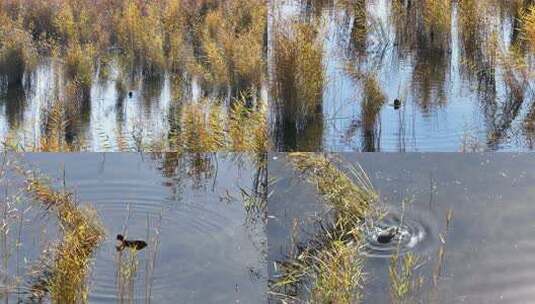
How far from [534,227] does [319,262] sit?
41.0 inches

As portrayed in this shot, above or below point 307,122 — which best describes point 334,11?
above

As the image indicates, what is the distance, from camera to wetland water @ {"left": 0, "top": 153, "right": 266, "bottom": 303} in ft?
10.8

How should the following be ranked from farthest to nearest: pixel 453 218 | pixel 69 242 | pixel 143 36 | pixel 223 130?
1. pixel 143 36
2. pixel 223 130
3. pixel 453 218
4. pixel 69 242

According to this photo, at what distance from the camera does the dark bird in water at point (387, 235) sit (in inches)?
133

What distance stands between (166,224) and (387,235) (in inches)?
37.3

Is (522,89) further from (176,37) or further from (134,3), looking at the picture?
(134,3)

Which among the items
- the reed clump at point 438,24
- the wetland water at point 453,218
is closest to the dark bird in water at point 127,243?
the wetland water at point 453,218

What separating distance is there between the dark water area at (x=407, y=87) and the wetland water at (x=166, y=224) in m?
0.45

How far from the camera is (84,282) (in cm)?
303

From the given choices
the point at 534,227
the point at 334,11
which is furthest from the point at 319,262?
the point at 334,11

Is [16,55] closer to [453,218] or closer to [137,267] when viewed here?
[137,267]

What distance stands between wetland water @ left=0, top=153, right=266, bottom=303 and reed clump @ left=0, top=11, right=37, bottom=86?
4.73 ft

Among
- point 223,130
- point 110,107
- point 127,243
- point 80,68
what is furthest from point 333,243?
point 80,68

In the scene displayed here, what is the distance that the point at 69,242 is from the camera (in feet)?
9.91
